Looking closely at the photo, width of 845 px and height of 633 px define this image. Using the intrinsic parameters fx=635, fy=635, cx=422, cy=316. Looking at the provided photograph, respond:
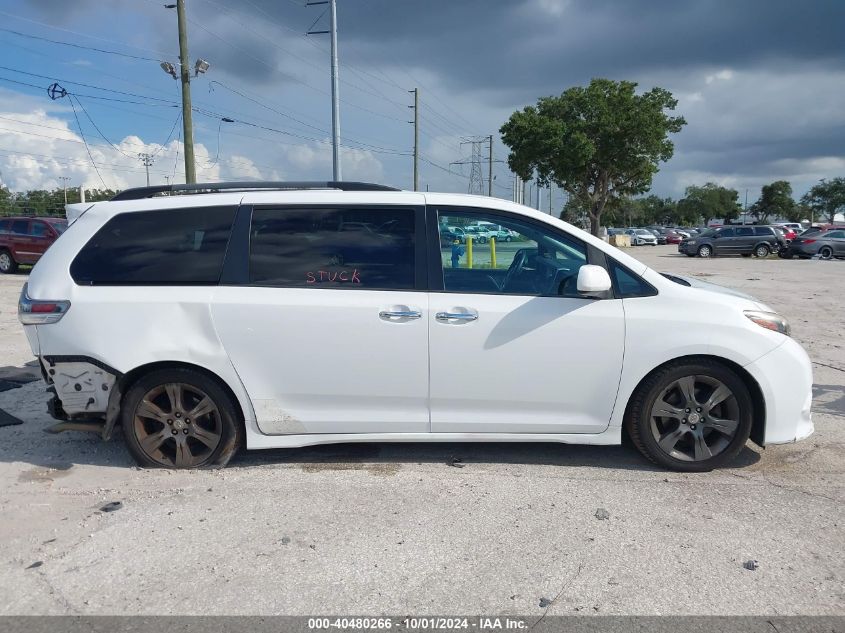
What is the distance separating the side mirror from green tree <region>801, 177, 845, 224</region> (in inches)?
3862

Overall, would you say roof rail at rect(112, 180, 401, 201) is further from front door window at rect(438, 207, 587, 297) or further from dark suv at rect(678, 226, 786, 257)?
dark suv at rect(678, 226, 786, 257)

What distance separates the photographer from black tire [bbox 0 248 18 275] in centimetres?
1994

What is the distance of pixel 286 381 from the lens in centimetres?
409

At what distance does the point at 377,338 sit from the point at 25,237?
19988 mm

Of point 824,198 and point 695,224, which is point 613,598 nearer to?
point 824,198

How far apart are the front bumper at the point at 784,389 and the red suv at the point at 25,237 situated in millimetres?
20639

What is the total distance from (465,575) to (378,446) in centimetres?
180

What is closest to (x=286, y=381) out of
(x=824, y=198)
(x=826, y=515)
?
(x=826, y=515)

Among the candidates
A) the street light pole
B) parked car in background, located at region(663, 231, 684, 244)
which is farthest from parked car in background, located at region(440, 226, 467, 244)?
parked car in background, located at region(663, 231, 684, 244)

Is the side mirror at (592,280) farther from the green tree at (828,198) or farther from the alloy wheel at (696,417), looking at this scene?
the green tree at (828,198)

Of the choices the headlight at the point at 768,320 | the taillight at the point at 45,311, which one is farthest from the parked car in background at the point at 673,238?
the taillight at the point at 45,311

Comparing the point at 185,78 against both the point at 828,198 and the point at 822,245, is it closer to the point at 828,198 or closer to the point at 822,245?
the point at 822,245

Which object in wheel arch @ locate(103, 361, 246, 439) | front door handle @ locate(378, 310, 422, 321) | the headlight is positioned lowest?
wheel arch @ locate(103, 361, 246, 439)

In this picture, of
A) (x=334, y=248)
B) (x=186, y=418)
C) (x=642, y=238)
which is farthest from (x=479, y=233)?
(x=642, y=238)
